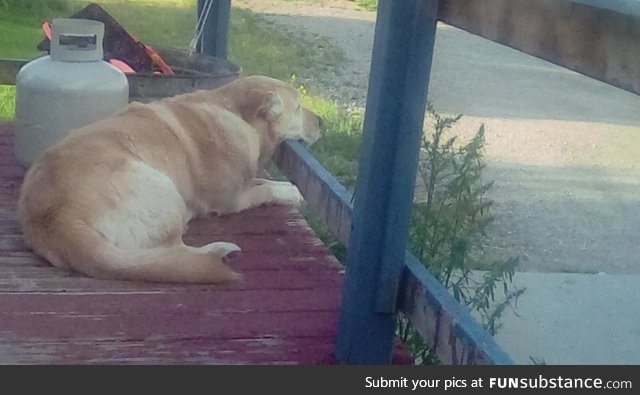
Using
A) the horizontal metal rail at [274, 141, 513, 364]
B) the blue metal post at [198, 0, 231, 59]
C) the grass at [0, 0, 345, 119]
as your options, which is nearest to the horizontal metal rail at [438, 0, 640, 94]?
the horizontal metal rail at [274, 141, 513, 364]

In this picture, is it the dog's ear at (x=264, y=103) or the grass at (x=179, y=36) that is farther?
the grass at (x=179, y=36)

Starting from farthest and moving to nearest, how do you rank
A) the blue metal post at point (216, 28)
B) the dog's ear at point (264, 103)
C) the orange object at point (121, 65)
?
1. the blue metal post at point (216, 28)
2. the orange object at point (121, 65)
3. the dog's ear at point (264, 103)

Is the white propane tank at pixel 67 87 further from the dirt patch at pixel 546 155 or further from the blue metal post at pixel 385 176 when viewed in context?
the blue metal post at pixel 385 176

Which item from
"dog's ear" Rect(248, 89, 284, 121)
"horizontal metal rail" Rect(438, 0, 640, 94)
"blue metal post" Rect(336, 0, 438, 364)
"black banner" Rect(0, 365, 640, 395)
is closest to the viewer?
"horizontal metal rail" Rect(438, 0, 640, 94)

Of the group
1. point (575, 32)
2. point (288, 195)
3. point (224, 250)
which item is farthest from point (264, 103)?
point (575, 32)

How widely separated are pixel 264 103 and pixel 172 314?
1.24 metres

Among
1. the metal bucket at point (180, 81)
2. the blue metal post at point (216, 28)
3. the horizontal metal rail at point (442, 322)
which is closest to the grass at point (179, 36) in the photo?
the blue metal post at point (216, 28)

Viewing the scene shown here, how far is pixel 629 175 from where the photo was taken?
10.2ft

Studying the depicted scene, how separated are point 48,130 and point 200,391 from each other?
5.53ft

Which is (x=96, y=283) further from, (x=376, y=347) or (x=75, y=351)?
(x=376, y=347)

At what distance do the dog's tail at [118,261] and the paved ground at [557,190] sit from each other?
86 centimetres

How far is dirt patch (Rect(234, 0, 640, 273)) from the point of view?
284 centimetres

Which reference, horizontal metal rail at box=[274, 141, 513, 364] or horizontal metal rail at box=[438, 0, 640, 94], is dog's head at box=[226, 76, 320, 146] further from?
horizontal metal rail at box=[438, 0, 640, 94]

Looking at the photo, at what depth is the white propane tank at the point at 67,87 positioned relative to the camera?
10.8 ft
